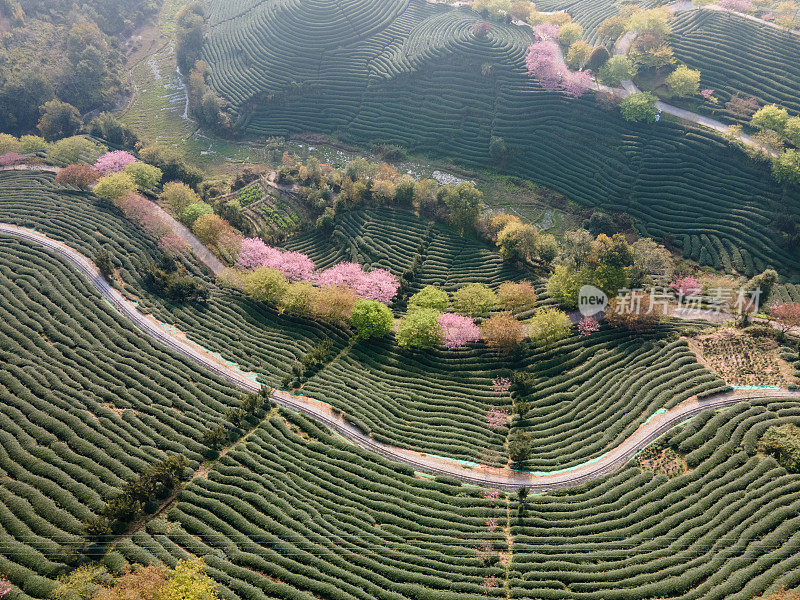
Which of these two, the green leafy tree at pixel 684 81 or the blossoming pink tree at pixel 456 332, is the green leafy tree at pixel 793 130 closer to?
the green leafy tree at pixel 684 81

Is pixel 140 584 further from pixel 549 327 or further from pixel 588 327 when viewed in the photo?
pixel 588 327

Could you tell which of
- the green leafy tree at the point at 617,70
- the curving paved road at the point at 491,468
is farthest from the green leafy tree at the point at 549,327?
the green leafy tree at the point at 617,70

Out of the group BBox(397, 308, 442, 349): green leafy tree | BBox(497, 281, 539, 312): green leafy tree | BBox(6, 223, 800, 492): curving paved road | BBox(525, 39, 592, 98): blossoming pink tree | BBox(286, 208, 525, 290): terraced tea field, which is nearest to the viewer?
BBox(6, 223, 800, 492): curving paved road

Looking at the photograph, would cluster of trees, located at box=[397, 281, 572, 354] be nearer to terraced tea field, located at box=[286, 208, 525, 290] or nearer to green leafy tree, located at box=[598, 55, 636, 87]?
terraced tea field, located at box=[286, 208, 525, 290]

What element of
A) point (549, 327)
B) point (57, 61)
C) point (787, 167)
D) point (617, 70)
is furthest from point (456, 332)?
point (57, 61)

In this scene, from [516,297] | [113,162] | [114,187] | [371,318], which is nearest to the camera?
[371,318]

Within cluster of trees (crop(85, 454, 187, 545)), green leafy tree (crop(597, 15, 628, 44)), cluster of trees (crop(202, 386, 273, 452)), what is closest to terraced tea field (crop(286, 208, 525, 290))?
cluster of trees (crop(202, 386, 273, 452))

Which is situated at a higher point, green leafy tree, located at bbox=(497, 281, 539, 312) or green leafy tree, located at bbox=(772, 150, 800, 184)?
green leafy tree, located at bbox=(772, 150, 800, 184)
